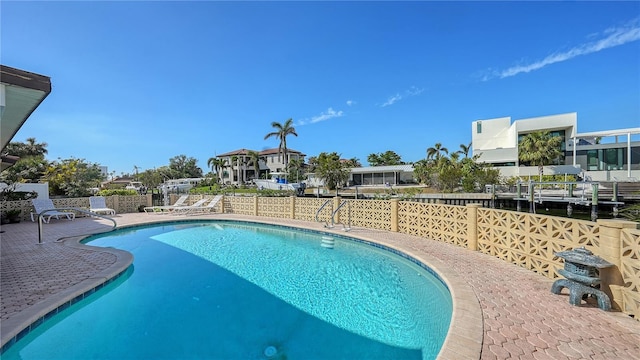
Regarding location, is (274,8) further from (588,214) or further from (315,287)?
(588,214)

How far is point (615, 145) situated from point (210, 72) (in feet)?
112

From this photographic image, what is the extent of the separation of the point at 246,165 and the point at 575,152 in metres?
42.2

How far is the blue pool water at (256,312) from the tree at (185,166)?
192 feet

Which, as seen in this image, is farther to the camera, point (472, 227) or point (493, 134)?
point (493, 134)

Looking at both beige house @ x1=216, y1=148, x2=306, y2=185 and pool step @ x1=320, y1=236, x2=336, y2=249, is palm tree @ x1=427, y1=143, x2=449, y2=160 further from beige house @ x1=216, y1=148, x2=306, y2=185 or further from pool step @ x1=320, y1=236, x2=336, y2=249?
pool step @ x1=320, y1=236, x2=336, y2=249

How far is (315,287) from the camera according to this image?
19.3ft

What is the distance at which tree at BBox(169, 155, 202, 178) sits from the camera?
61438 mm

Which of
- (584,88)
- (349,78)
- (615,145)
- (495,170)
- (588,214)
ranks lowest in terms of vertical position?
(588,214)

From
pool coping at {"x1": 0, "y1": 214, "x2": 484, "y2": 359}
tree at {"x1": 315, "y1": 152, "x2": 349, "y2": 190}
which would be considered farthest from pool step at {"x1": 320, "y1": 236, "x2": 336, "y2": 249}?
tree at {"x1": 315, "y1": 152, "x2": 349, "y2": 190}

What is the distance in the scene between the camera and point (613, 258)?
391 cm

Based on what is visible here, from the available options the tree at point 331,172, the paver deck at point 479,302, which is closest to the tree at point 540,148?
the tree at point 331,172

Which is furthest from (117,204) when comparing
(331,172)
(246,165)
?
(246,165)

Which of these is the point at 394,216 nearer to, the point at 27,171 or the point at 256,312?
the point at 256,312

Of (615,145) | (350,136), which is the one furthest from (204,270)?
(615,145)
